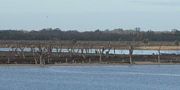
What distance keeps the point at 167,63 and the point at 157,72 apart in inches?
579

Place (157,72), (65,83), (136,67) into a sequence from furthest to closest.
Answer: (136,67) → (157,72) → (65,83)

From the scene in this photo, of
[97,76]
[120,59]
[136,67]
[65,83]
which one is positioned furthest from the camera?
[120,59]

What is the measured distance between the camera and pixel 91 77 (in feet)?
345

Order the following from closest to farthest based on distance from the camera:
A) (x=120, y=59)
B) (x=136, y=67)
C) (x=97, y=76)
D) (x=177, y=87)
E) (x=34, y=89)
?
(x=34, y=89) → (x=177, y=87) → (x=97, y=76) → (x=136, y=67) → (x=120, y=59)

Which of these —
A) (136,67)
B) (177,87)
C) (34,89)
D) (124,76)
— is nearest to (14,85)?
(34,89)

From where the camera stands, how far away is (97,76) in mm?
106250

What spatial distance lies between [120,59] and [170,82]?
1711 inches

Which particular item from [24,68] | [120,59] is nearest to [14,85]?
[24,68]

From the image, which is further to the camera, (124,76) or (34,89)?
(124,76)

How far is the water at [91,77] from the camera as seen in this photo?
86.5 m

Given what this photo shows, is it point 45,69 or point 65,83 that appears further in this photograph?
point 45,69

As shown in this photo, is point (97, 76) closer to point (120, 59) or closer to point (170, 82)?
point (170, 82)

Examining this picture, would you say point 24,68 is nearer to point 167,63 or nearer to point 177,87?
point 167,63

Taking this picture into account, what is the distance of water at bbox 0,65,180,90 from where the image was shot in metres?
86.5
